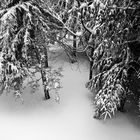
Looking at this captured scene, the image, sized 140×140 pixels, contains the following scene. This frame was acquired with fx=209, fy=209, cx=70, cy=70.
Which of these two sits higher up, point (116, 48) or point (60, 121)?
point (116, 48)

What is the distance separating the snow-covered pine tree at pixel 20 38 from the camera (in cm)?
905

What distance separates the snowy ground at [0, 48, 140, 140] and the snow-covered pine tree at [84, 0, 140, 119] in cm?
96

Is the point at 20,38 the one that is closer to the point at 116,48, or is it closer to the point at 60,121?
the point at 116,48

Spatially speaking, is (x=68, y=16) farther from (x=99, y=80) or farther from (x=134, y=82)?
(x=134, y=82)

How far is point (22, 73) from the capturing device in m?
9.56

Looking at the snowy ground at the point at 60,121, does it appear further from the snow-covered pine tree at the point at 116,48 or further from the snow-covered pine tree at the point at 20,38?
the snow-covered pine tree at the point at 20,38

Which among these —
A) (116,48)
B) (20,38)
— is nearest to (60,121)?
(20,38)

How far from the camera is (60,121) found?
1052cm

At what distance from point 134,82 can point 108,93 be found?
153 cm

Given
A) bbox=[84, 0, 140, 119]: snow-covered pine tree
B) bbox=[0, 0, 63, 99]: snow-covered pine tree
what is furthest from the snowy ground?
bbox=[0, 0, 63, 99]: snow-covered pine tree

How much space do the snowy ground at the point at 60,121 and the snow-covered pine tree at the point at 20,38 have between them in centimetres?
165

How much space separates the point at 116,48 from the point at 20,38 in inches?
168

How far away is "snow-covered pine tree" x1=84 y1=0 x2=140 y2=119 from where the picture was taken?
7.81 m

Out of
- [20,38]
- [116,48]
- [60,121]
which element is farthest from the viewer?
[60,121]
